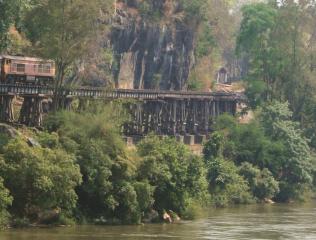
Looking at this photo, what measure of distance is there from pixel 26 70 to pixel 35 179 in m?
18.3

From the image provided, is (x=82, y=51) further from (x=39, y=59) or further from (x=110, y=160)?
(x=110, y=160)

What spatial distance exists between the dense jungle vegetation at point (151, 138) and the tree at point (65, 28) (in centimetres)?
6

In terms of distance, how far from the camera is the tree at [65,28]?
6544cm

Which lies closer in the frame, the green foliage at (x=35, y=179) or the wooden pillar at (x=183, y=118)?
the green foliage at (x=35, y=179)

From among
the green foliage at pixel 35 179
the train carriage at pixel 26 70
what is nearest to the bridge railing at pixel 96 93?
the train carriage at pixel 26 70

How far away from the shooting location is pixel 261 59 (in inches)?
3942

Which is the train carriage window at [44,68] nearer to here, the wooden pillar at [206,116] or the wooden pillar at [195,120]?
the wooden pillar at [195,120]

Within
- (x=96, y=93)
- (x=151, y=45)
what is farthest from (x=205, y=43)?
(x=96, y=93)

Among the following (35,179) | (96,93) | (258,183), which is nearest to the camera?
(35,179)

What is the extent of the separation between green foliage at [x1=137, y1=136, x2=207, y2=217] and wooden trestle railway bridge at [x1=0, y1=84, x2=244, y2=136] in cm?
861

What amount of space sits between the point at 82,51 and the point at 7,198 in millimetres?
16866

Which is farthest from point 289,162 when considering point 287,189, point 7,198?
point 7,198

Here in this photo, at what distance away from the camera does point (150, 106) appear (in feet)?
273

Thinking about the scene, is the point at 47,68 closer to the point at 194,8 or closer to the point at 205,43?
the point at 194,8
